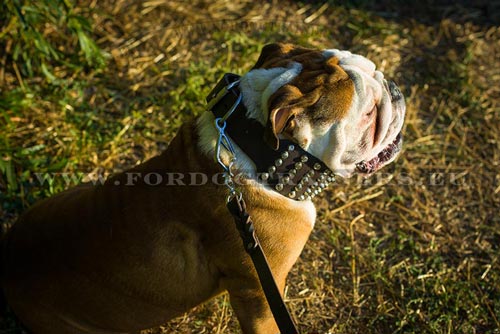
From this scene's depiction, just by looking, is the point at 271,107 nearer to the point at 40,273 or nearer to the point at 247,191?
the point at 247,191

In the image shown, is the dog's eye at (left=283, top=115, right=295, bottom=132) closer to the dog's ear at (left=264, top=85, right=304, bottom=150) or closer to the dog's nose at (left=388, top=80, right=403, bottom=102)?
the dog's ear at (left=264, top=85, right=304, bottom=150)

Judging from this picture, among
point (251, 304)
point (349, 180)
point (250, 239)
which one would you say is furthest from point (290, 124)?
point (349, 180)

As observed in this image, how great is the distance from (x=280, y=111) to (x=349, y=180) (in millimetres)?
2159

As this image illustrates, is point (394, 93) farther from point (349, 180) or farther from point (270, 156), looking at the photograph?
point (349, 180)

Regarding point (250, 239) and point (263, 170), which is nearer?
point (250, 239)

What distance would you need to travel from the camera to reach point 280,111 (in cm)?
257

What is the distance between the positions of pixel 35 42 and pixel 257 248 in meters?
2.80

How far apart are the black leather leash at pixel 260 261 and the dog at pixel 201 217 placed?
17 cm

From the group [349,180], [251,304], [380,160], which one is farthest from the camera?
[349,180]

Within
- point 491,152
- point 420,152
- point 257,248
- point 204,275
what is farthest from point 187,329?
point 491,152

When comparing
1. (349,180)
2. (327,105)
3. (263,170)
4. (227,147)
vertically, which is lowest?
(349,180)

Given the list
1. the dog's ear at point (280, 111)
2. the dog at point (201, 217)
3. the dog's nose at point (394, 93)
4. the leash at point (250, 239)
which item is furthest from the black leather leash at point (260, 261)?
the dog's nose at point (394, 93)

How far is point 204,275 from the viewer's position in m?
3.05

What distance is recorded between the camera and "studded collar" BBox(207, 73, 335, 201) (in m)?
2.73
